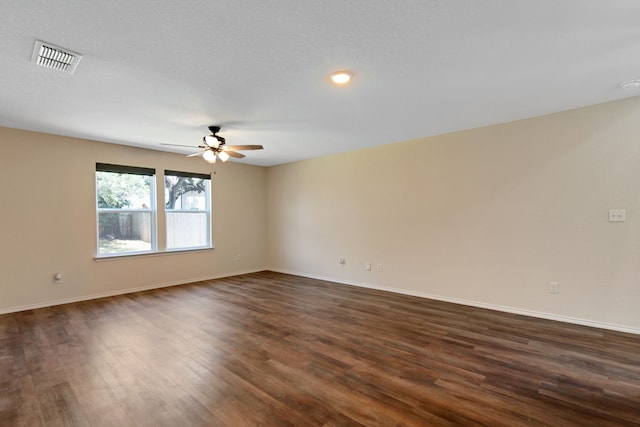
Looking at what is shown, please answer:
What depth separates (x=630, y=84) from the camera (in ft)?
9.14

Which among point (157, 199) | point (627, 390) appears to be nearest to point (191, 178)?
point (157, 199)

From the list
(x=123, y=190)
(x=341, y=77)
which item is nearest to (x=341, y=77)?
(x=341, y=77)

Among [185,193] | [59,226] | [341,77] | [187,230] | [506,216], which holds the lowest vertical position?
[187,230]

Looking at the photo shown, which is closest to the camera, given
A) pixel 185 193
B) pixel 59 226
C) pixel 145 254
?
pixel 59 226

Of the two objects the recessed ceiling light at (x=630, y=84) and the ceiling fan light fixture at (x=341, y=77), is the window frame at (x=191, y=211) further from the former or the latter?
the recessed ceiling light at (x=630, y=84)

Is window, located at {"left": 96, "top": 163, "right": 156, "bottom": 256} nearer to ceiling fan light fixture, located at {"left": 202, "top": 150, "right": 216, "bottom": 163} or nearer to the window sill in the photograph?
the window sill

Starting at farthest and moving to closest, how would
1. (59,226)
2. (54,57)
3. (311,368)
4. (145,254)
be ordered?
(145,254), (59,226), (311,368), (54,57)

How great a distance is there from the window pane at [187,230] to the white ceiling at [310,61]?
2155 millimetres

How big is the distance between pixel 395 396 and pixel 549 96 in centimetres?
322

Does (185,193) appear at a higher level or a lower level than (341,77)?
lower

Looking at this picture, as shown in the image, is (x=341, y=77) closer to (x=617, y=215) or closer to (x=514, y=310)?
(x=617, y=215)

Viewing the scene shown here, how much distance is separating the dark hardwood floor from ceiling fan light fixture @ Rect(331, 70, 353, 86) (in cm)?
245

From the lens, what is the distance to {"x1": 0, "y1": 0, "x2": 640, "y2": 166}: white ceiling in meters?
1.77

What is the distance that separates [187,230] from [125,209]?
114 cm
